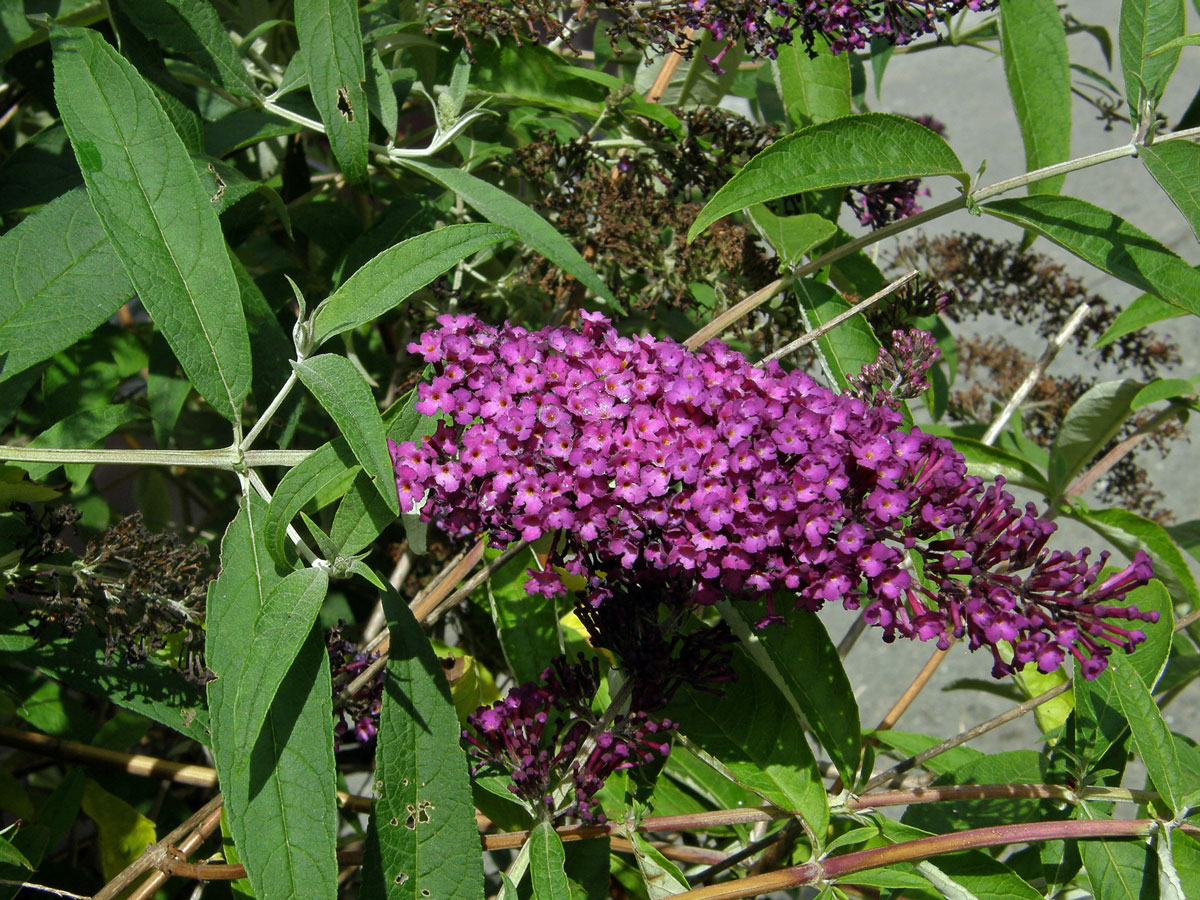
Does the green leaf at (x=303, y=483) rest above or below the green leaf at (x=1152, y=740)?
above

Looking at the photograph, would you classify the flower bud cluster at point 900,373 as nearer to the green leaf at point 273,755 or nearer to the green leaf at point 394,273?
the green leaf at point 394,273

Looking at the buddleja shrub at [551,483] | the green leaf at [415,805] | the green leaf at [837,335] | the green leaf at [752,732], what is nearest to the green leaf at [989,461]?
the buddleja shrub at [551,483]

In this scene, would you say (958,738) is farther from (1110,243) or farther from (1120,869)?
(1110,243)

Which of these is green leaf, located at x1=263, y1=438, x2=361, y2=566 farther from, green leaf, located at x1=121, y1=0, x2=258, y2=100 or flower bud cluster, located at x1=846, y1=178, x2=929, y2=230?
flower bud cluster, located at x1=846, y1=178, x2=929, y2=230

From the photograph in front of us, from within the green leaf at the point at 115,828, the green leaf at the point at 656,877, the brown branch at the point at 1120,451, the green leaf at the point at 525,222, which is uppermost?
the green leaf at the point at 525,222

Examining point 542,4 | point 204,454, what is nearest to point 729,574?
point 204,454

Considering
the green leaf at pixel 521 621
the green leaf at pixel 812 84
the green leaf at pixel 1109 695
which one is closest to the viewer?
the green leaf at pixel 1109 695
